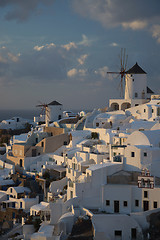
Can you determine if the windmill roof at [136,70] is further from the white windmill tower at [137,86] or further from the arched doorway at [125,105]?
the arched doorway at [125,105]

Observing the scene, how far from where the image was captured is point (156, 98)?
41750 mm

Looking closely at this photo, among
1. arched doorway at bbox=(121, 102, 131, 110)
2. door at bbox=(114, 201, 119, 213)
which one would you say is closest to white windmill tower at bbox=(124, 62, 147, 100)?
arched doorway at bbox=(121, 102, 131, 110)

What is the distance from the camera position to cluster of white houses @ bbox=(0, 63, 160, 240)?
21.5 m

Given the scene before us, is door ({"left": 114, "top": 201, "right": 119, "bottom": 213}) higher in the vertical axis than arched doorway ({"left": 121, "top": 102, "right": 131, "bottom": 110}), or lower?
lower

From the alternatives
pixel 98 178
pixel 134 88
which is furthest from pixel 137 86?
pixel 98 178

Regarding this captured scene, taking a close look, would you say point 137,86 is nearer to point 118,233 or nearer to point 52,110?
point 52,110

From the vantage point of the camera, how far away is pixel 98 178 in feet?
77.2

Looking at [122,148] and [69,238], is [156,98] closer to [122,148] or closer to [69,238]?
[122,148]

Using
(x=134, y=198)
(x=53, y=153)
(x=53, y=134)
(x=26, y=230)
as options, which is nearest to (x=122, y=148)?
(x=134, y=198)

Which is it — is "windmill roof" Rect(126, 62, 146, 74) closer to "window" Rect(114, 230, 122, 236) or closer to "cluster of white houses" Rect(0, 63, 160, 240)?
"cluster of white houses" Rect(0, 63, 160, 240)

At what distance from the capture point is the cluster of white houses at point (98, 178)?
21.5 m

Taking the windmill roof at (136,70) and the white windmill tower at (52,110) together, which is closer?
the windmill roof at (136,70)

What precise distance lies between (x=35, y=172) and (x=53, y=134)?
283 inches

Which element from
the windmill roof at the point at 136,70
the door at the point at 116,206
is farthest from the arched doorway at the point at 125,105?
the door at the point at 116,206
